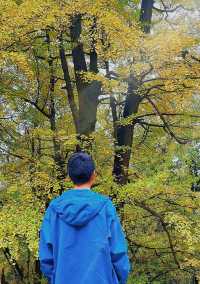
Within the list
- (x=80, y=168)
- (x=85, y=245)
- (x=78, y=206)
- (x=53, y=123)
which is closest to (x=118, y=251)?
(x=85, y=245)

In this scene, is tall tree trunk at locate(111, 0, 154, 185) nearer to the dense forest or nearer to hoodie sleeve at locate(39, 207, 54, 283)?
the dense forest

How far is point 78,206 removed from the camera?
3.01 m

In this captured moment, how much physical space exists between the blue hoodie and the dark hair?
0.09m

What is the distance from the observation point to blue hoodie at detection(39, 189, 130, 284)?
2.98 m

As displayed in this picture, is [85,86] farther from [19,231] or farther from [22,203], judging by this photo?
[19,231]

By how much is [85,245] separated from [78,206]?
0.24 metres

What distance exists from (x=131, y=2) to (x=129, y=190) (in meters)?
4.62

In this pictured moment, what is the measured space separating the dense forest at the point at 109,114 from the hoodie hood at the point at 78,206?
399 cm

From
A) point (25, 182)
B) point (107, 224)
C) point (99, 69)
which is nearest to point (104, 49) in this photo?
point (99, 69)

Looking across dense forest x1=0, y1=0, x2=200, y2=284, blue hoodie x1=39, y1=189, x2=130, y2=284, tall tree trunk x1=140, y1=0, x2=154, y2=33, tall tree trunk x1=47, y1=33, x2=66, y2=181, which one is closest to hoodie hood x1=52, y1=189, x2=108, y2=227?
blue hoodie x1=39, y1=189, x2=130, y2=284

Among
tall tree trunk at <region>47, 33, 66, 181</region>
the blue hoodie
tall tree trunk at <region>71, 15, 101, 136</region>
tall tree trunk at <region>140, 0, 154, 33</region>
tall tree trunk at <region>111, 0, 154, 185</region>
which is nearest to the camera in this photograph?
the blue hoodie

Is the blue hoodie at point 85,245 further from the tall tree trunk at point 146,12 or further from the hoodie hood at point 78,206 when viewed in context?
the tall tree trunk at point 146,12

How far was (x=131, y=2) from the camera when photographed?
1052cm

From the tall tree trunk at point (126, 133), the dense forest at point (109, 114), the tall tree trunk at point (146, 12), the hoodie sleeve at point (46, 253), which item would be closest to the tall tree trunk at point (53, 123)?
the dense forest at point (109, 114)
